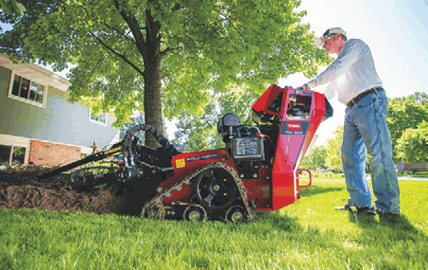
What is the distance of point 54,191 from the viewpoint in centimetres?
352

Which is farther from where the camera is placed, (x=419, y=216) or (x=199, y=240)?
(x=419, y=216)

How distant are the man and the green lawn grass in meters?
0.43

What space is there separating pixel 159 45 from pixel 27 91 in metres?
8.28

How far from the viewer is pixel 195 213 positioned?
297 cm

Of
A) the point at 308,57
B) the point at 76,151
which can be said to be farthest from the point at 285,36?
the point at 76,151

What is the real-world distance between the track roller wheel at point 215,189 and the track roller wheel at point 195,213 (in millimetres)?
82

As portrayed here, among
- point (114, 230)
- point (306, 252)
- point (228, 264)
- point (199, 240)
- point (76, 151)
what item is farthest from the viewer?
point (76, 151)

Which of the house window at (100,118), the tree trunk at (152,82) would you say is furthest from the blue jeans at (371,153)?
the house window at (100,118)

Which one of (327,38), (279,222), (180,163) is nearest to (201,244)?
(279,222)

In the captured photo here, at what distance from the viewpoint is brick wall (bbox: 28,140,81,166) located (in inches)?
480

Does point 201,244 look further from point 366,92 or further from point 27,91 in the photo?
point 27,91

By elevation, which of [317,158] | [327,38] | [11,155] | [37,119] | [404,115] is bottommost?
[11,155]

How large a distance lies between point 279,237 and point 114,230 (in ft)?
5.12

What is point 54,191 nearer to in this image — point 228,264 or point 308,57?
point 228,264
